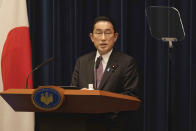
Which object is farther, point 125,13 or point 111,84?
point 125,13

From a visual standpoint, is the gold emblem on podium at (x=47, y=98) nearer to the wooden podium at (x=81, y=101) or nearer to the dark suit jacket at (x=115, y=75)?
the wooden podium at (x=81, y=101)

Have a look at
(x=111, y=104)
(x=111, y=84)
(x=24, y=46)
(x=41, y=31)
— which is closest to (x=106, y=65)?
(x=111, y=84)

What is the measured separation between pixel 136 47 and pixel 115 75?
112cm

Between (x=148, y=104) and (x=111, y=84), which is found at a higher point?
(x=111, y=84)

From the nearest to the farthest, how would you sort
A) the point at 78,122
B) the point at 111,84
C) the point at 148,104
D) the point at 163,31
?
the point at 78,122 < the point at 111,84 < the point at 163,31 < the point at 148,104

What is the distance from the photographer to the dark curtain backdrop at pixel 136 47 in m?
3.49

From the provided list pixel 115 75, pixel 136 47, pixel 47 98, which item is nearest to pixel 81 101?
pixel 47 98

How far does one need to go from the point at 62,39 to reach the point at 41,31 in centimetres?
25

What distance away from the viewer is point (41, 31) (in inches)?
145

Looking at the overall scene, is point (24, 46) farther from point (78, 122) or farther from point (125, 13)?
point (78, 122)

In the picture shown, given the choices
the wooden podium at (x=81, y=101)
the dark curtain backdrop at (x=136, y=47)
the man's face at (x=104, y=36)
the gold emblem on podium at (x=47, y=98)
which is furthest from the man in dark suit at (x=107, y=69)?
the dark curtain backdrop at (x=136, y=47)

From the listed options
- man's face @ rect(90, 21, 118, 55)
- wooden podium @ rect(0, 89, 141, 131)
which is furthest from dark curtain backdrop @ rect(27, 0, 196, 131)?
wooden podium @ rect(0, 89, 141, 131)

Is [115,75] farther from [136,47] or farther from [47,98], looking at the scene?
[136,47]

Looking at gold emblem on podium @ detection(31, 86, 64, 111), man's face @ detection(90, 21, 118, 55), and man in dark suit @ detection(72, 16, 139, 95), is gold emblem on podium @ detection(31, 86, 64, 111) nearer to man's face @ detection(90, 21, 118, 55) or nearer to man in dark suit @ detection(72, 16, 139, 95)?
man in dark suit @ detection(72, 16, 139, 95)
